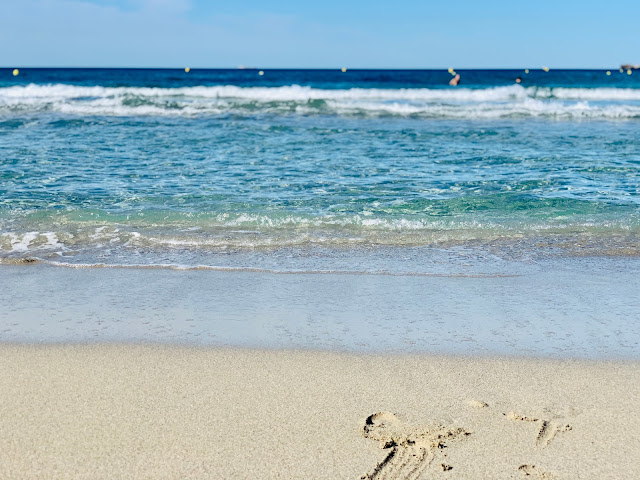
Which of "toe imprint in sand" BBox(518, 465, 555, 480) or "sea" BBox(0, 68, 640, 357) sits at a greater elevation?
"sea" BBox(0, 68, 640, 357)

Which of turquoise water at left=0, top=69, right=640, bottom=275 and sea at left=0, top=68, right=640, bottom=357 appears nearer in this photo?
sea at left=0, top=68, right=640, bottom=357

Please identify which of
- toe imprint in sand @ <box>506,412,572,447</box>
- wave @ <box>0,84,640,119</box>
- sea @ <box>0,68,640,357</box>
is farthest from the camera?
wave @ <box>0,84,640,119</box>

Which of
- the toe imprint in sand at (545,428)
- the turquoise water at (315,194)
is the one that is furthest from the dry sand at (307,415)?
the turquoise water at (315,194)

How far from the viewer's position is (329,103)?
2075 centimetres

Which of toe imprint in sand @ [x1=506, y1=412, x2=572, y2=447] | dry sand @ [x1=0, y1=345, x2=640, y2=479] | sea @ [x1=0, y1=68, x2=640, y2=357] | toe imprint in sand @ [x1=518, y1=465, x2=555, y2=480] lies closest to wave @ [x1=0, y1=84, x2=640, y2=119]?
sea @ [x1=0, y1=68, x2=640, y2=357]

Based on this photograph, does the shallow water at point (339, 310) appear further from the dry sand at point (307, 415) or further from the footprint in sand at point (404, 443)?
the footprint in sand at point (404, 443)

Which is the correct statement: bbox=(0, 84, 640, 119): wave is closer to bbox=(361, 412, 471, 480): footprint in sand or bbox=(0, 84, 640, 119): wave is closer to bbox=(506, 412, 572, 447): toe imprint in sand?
bbox=(506, 412, 572, 447): toe imprint in sand

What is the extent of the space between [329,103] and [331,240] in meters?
15.6

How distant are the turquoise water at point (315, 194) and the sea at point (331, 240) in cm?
3

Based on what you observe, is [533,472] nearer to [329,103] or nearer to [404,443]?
[404,443]

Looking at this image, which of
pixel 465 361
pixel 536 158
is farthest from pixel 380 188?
pixel 465 361

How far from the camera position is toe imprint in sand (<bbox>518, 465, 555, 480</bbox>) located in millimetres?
2348

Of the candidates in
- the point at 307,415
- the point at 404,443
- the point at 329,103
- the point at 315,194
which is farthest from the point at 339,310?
the point at 329,103

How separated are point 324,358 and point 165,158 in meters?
7.53
